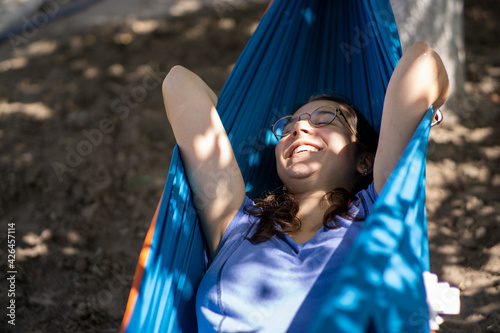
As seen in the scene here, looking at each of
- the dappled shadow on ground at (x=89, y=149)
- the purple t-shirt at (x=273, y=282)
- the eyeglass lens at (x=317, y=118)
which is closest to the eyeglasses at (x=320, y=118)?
the eyeglass lens at (x=317, y=118)

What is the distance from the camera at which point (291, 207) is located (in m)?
1.78

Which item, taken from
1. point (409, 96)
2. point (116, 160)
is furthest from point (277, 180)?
point (116, 160)

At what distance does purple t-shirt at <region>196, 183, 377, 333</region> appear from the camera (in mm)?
1457

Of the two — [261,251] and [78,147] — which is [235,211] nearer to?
[261,251]

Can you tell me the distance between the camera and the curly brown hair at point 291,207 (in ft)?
5.55

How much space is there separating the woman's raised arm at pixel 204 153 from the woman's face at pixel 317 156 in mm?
205

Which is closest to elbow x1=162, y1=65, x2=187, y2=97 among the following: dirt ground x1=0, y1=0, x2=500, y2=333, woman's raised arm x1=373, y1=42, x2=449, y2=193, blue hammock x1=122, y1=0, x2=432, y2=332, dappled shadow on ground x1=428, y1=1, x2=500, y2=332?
blue hammock x1=122, y1=0, x2=432, y2=332

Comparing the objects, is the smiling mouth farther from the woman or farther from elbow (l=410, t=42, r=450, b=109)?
elbow (l=410, t=42, r=450, b=109)

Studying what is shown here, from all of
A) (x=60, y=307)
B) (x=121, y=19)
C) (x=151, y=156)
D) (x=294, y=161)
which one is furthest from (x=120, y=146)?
(x=294, y=161)

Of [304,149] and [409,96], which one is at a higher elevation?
[409,96]

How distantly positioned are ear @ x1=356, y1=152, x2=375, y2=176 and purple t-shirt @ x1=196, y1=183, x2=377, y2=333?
0.23 metres
